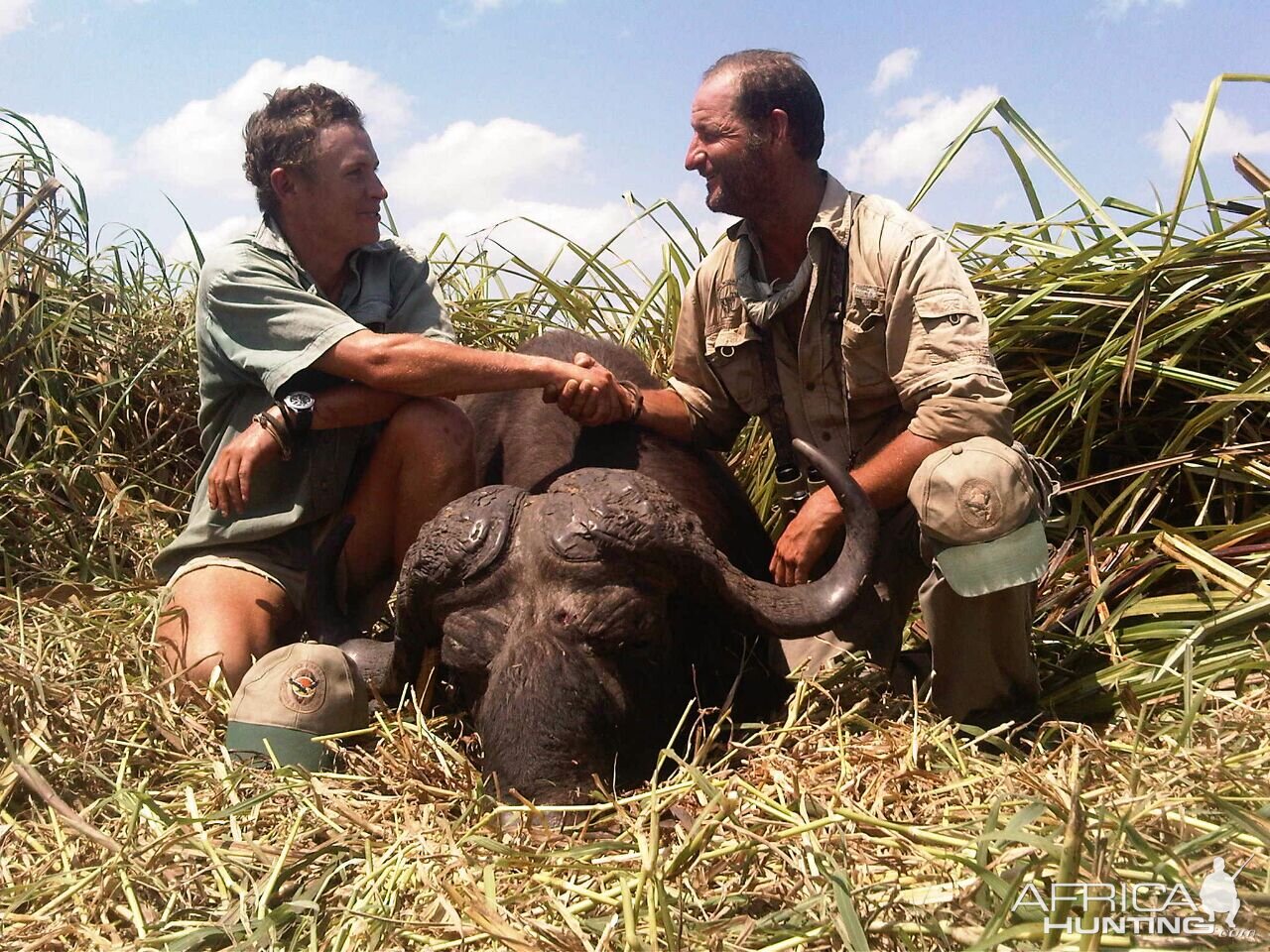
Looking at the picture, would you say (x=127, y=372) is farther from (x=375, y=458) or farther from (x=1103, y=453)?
(x=1103, y=453)

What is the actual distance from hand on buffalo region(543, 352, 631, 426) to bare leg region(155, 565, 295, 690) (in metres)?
1.22

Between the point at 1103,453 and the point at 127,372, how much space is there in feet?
15.4

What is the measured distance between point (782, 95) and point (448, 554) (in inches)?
84.7

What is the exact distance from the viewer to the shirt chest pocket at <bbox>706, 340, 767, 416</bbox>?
407cm

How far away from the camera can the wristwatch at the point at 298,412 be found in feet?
12.5

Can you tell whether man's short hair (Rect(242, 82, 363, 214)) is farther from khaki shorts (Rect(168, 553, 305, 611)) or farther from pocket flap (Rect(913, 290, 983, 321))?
pocket flap (Rect(913, 290, 983, 321))

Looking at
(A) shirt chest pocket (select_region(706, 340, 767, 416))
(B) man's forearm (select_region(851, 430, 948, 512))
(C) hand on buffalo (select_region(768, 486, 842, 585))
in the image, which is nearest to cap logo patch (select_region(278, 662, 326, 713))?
(C) hand on buffalo (select_region(768, 486, 842, 585))

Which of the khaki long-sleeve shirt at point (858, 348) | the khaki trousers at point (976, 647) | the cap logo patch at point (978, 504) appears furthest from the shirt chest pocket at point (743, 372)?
the cap logo patch at point (978, 504)

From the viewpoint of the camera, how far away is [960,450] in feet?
10.1

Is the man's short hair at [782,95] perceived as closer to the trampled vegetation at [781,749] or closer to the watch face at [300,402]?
the trampled vegetation at [781,749]

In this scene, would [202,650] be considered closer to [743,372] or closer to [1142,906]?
[743,372]

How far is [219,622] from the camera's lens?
364cm

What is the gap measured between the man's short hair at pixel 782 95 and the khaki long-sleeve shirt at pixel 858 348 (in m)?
0.21

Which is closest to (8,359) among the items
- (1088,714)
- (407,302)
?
(407,302)
